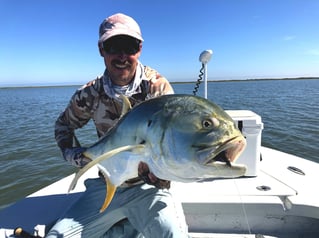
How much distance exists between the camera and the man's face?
2.54 metres

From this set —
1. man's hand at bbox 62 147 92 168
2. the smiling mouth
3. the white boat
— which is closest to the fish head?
man's hand at bbox 62 147 92 168

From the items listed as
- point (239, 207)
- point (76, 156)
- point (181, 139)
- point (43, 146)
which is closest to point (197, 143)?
point (181, 139)

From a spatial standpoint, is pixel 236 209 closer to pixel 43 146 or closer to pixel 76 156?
pixel 76 156

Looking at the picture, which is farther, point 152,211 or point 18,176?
point 18,176

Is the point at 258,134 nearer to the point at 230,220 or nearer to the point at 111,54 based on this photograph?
the point at 230,220

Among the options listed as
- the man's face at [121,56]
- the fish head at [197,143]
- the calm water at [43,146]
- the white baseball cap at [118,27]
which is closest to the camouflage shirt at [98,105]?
the man's face at [121,56]

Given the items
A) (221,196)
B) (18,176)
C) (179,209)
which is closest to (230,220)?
(221,196)

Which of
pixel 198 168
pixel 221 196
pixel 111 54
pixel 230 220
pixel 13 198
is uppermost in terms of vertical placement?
pixel 111 54

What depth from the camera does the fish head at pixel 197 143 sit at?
1.26 m

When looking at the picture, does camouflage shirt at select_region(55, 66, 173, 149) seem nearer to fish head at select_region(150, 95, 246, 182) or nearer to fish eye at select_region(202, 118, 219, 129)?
fish head at select_region(150, 95, 246, 182)

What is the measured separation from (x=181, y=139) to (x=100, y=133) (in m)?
1.83

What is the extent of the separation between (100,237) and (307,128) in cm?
1275

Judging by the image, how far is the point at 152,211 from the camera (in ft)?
8.04

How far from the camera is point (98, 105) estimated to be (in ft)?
9.42
